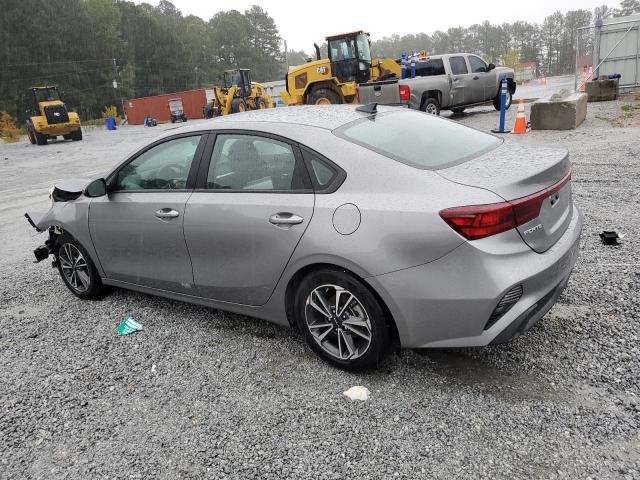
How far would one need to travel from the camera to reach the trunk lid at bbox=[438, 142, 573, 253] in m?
2.57

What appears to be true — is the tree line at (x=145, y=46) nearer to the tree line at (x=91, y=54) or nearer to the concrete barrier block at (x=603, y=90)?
the tree line at (x=91, y=54)

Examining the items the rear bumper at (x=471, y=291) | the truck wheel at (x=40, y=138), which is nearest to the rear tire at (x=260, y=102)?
the truck wheel at (x=40, y=138)

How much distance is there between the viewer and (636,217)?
5168 mm

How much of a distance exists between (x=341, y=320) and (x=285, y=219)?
672mm

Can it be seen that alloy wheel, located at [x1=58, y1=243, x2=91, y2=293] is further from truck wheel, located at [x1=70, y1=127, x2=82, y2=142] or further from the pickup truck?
truck wheel, located at [x1=70, y1=127, x2=82, y2=142]

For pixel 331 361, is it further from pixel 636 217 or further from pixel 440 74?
pixel 440 74

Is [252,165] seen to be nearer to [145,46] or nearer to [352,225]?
[352,225]

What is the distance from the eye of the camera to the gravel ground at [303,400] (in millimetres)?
2375

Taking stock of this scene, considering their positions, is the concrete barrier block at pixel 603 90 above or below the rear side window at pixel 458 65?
below

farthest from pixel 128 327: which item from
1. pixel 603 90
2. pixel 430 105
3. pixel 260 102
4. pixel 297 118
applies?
pixel 260 102

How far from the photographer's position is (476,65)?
16.9 metres

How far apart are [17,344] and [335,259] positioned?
8.97 feet

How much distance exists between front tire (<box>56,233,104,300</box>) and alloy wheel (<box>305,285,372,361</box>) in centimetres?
234

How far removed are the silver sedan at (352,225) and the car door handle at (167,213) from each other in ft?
0.05
